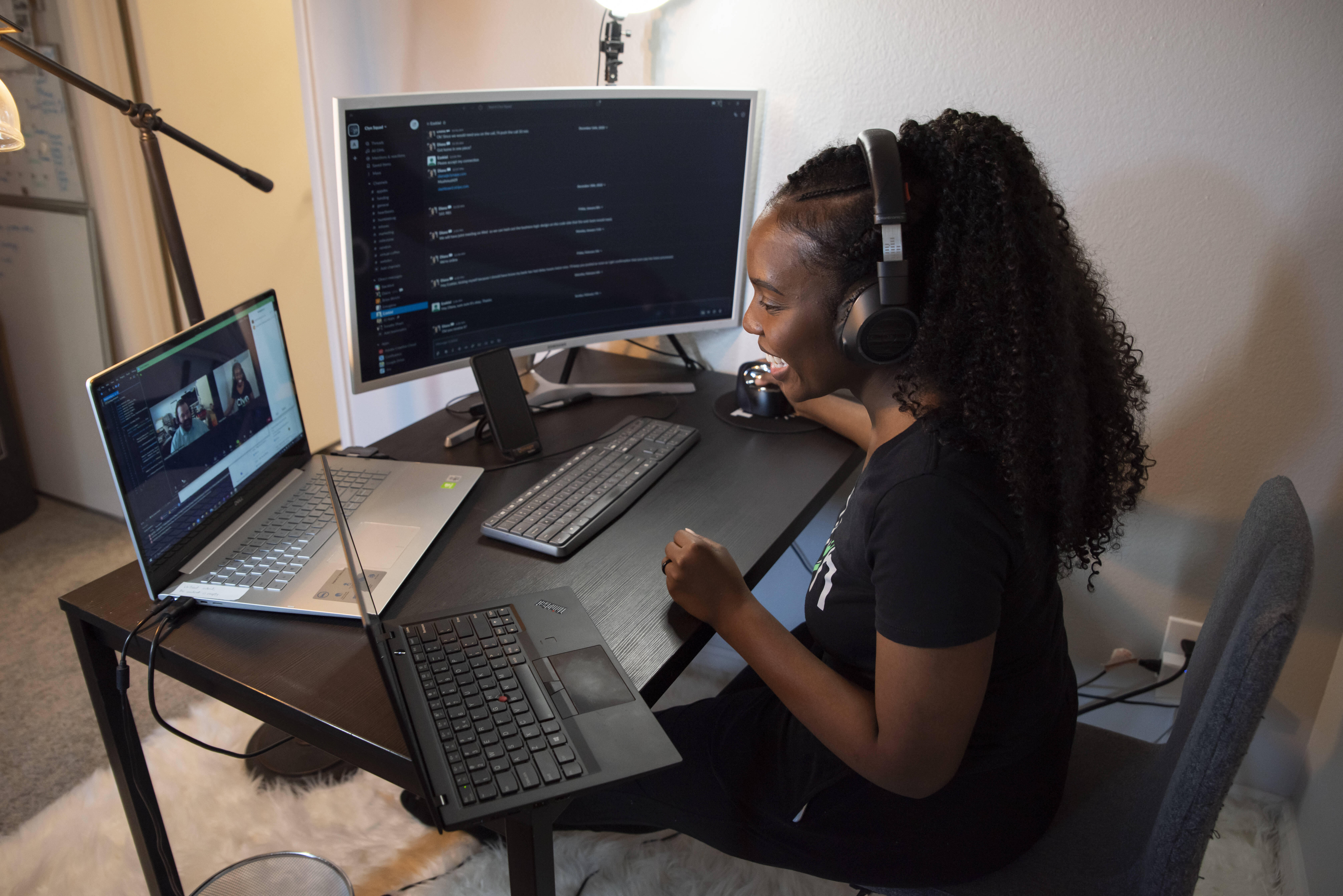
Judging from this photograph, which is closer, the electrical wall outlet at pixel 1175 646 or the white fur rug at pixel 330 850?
the white fur rug at pixel 330 850

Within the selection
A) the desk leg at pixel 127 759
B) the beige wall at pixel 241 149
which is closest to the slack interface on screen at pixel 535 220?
the desk leg at pixel 127 759

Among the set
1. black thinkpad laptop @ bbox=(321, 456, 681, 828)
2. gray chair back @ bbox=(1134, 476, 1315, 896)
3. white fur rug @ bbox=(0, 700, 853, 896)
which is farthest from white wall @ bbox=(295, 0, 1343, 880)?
black thinkpad laptop @ bbox=(321, 456, 681, 828)

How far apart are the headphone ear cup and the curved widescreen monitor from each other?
674 millimetres

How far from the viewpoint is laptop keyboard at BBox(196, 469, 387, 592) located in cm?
95

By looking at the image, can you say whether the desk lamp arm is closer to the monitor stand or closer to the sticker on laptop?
the monitor stand

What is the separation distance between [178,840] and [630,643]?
1.05 m

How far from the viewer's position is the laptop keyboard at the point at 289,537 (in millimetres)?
953

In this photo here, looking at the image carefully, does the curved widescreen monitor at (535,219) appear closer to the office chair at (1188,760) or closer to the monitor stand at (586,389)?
the monitor stand at (586,389)

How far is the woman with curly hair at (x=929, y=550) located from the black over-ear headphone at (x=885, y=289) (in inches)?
0.7

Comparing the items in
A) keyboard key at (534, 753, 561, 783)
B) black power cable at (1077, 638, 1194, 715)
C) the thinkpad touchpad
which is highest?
the thinkpad touchpad

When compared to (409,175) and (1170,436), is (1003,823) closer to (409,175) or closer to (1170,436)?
(1170,436)

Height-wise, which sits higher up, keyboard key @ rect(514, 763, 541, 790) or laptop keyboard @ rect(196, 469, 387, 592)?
laptop keyboard @ rect(196, 469, 387, 592)

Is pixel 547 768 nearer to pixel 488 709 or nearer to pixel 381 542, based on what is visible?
pixel 488 709

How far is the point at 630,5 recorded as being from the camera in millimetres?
1374
